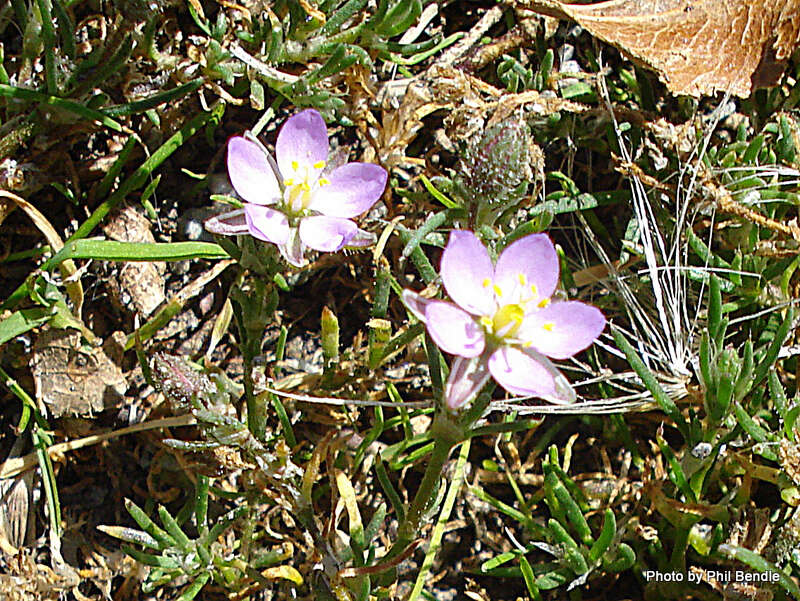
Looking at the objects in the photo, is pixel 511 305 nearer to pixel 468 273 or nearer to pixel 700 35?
pixel 468 273

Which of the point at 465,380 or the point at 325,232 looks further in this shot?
the point at 325,232

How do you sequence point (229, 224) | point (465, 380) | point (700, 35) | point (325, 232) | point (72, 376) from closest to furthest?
point (465, 380)
point (229, 224)
point (325, 232)
point (72, 376)
point (700, 35)

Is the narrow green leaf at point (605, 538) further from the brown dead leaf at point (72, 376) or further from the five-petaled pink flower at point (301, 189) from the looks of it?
the brown dead leaf at point (72, 376)

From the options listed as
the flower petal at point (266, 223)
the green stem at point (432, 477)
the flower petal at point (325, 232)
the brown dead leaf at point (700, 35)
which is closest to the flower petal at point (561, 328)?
the green stem at point (432, 477)

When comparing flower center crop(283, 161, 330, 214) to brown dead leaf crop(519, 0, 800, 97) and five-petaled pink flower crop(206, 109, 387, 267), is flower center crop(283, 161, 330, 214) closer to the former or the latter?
five-petaled pink flower crop(206, 109, 387, 267)

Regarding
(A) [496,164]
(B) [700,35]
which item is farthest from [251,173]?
(B) [700,35]

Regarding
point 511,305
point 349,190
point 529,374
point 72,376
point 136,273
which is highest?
point 349,190

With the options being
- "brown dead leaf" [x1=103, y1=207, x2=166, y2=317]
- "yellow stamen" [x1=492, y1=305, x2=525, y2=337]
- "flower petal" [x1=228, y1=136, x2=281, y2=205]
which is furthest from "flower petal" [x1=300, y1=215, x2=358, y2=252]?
"brown dead leaf" [x1=103, y1=207, x2=166, y2=317]
